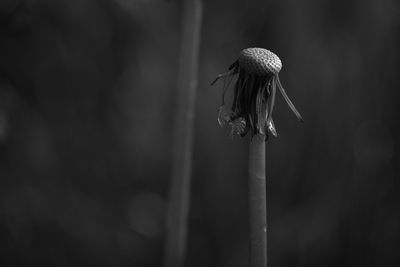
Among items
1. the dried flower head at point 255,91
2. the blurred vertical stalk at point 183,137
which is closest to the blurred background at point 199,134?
the blurred vertical stalk at point 183,137

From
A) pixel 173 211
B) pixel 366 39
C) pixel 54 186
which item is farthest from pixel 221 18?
pixel 173 211

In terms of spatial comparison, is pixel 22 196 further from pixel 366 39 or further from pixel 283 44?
pixel 366 39

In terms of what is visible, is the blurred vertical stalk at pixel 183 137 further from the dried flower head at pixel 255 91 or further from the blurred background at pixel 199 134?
the blurred background at pixel 199 134

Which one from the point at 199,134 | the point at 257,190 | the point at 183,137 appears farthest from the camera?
the point at 199,134

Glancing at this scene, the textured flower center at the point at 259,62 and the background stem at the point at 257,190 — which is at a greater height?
the textured flower center at the point at 259,62

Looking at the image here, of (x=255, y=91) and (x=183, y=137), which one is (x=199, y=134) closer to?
(x=183, y=137)

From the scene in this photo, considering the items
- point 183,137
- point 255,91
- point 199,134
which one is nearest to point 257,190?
point 255,91

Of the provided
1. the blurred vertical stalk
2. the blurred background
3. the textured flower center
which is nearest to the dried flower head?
the textured flower center
